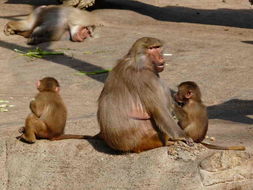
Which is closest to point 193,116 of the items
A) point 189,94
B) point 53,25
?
point 189,94

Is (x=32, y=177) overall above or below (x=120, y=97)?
below

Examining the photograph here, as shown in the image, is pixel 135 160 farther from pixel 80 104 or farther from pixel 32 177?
pixel 80 104

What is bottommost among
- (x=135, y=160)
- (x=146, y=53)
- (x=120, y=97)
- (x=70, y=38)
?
(x=70, y=38)

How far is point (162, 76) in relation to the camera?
11070mm

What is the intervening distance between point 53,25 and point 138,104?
26.8ft

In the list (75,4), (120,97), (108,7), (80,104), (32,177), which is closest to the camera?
(120,97)

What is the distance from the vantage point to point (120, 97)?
6.05 metres

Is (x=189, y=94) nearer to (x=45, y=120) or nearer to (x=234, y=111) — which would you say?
(x=45, y=120)

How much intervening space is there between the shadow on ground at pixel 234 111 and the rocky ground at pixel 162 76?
1 centimetres

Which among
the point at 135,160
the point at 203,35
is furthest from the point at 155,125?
the point at 203,35

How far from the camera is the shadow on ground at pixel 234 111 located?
28.4 feet

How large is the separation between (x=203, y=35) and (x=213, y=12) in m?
3.24

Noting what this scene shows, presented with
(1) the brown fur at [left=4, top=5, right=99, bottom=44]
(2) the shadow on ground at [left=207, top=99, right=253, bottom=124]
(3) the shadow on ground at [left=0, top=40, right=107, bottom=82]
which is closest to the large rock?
(2) the shadow on ground at [left=207, top=99, right=253, bottom=124]

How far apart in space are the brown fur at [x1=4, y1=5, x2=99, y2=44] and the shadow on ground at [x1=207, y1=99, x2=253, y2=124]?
495 centimetres
